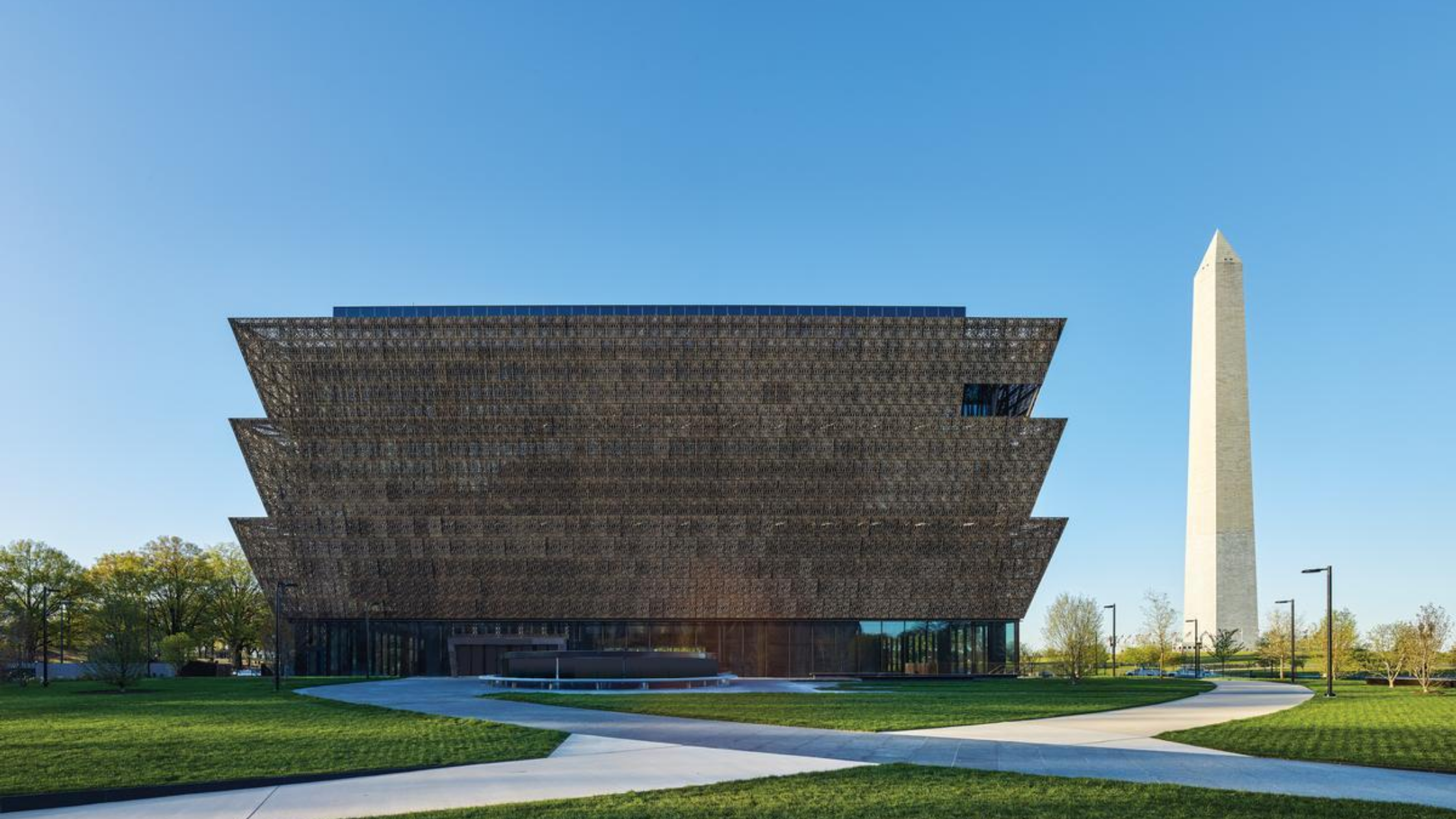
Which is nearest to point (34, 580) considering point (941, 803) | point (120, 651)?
point (120, 651)

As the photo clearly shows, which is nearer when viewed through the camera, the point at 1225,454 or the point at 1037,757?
the point at 1037,757

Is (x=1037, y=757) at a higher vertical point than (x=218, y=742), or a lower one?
higher

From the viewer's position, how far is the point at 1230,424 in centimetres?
10394

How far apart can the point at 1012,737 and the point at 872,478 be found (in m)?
50.9

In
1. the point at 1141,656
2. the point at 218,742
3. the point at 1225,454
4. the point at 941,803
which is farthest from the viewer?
the point at 1141,656

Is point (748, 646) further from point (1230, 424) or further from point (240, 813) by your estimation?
point (240, 813)

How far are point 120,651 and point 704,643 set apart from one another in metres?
41.6

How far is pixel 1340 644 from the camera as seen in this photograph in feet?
279

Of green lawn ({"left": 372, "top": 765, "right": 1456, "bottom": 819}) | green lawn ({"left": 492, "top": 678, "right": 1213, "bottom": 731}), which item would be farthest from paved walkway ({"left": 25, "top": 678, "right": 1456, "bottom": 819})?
green lawn ({"left": 492, "top": 678, "right": 1213, "bottom": 731})

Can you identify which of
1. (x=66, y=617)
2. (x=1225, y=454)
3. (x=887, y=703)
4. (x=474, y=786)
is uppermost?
(x=1225, y=454)

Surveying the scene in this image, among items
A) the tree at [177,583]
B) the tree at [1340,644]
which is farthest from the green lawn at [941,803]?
the tree at [177,583]

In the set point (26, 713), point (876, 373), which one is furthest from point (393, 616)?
point (26, 713)

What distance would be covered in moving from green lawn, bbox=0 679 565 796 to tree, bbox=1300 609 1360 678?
70351 millimetres

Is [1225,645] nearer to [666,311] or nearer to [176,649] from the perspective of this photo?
[666,311]
